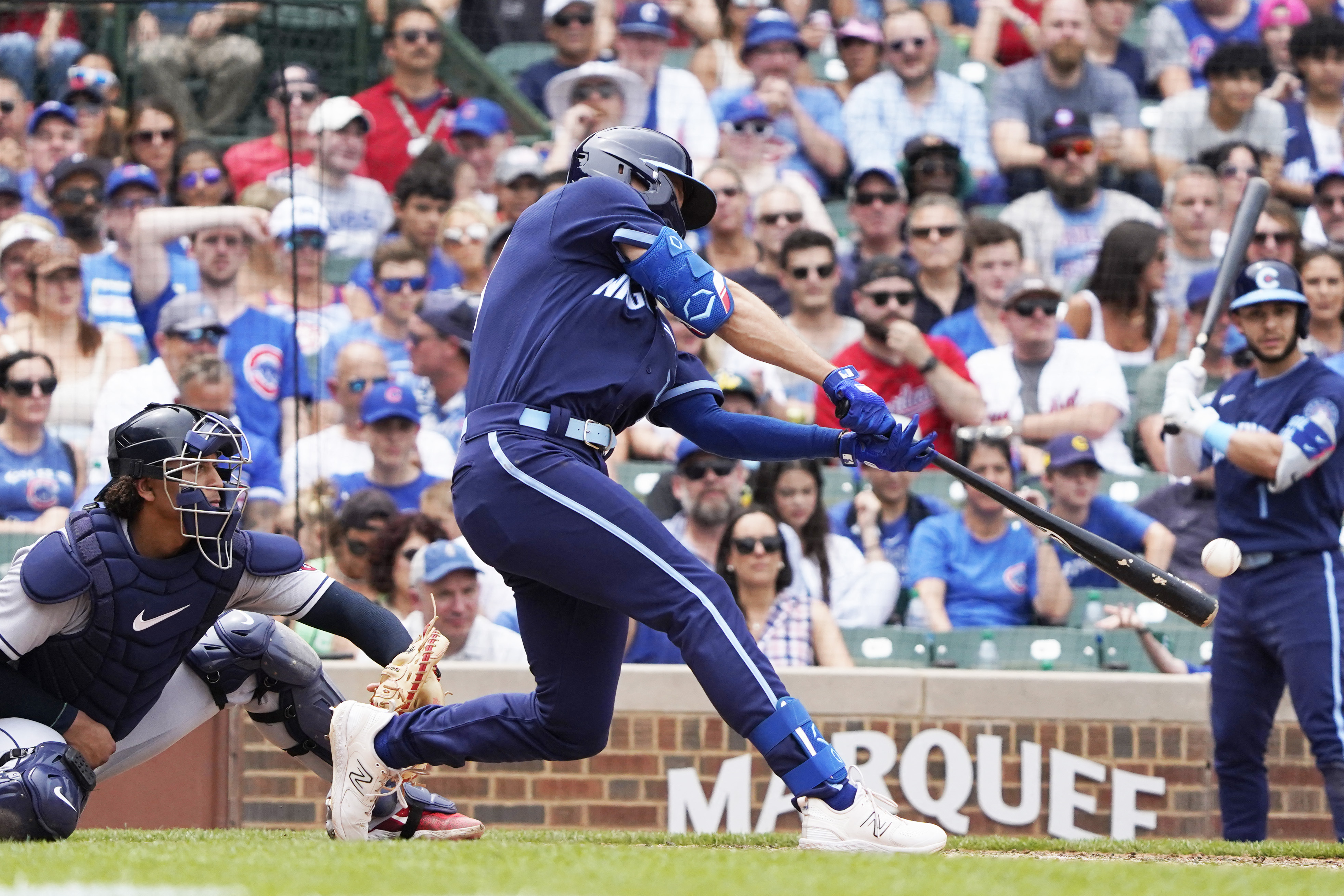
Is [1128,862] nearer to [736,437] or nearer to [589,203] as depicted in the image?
[736,437]

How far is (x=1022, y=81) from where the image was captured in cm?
921

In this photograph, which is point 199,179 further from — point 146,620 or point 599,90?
point 146,620

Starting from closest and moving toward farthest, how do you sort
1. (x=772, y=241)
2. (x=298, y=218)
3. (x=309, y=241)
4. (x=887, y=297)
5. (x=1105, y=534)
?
(x=1105, y=534) → (x=887, y=297) → (x=298, y=218) → (x=309, y=241) → (x=772, y=241)

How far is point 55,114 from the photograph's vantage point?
8.73 metres

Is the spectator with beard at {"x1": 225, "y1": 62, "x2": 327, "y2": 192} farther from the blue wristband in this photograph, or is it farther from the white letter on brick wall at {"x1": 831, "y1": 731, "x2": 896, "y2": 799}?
the blue wristband

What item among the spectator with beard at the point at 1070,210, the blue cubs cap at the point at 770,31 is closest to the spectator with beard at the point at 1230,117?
the spectator with beard at the point at 1070,210

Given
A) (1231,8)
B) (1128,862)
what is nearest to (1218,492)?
(1128,862)

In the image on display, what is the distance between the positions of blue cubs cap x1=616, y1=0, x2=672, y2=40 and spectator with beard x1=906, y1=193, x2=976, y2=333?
2.00 m

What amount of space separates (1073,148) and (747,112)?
166 cm

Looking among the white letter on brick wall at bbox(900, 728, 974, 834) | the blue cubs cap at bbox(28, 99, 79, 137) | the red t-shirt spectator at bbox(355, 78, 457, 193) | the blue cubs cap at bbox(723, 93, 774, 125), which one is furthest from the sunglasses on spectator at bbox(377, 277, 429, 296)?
the white letter on brick wall at bbox(900, 728, 974, 834)

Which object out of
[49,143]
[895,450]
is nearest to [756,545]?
[895,450]

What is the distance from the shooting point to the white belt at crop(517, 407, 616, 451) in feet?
12.2

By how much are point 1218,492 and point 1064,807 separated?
147 cm

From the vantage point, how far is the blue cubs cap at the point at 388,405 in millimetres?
7281
